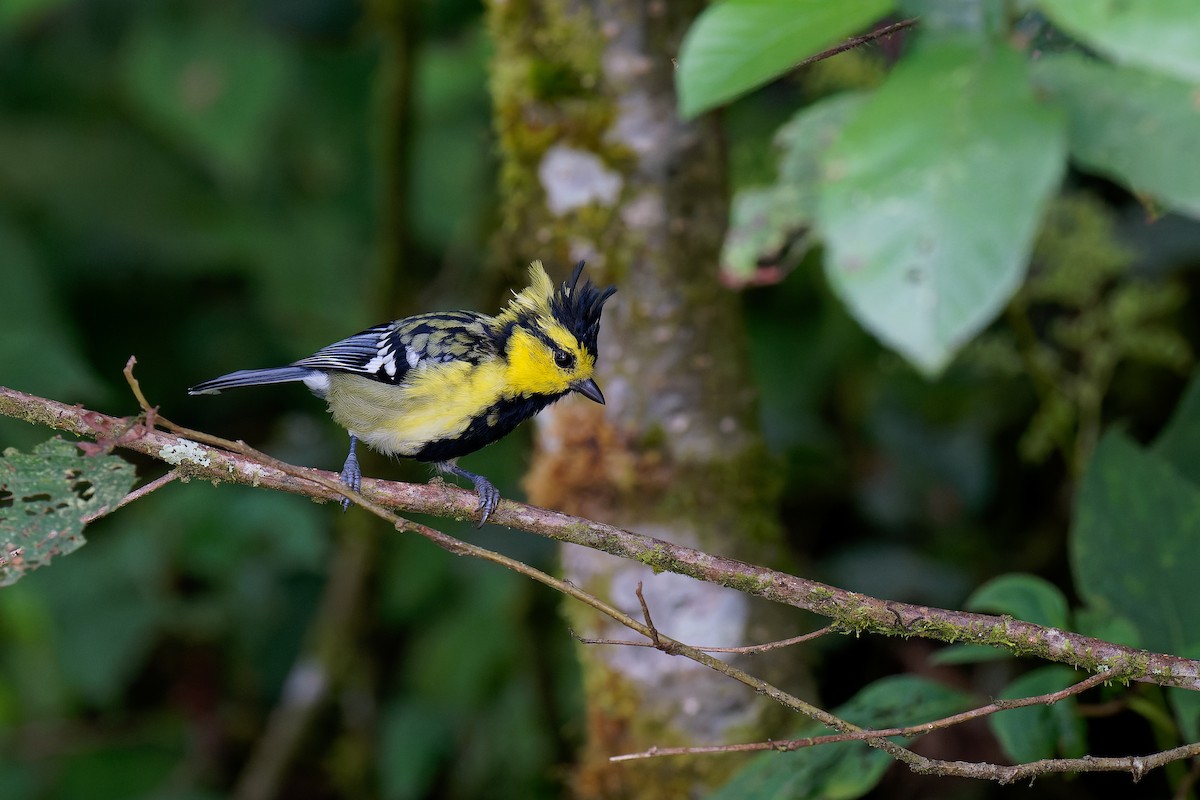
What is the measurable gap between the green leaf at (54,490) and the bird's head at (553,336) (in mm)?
Answer: 1016

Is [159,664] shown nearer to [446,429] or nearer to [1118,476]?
[446,429]

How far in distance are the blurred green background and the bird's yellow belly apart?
3.49 ft

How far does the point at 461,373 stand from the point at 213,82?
1.87m

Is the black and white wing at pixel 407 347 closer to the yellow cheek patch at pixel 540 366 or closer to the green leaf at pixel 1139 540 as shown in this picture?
the yellow cheek patch at pixel 540 366

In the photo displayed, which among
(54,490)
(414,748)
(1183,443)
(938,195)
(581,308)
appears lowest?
(414,748)

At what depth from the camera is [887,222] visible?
1018 millimetres

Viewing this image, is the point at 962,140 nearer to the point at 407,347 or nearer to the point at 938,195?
the point at 938,195

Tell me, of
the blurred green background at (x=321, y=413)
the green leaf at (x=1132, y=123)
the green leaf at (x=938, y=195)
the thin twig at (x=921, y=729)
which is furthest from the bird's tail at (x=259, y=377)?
the green leaf at (x=1132, y=123)

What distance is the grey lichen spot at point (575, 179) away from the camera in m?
2.59

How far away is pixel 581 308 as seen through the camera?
2539mm

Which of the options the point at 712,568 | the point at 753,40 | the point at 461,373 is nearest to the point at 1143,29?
the point at 753,40

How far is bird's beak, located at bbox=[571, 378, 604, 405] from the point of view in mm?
2584

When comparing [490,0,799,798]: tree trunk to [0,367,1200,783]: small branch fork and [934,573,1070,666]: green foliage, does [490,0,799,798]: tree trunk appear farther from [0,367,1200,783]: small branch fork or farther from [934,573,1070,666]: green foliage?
[0,367,1200,783]: small branch fork

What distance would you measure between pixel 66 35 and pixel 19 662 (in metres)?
2.51
